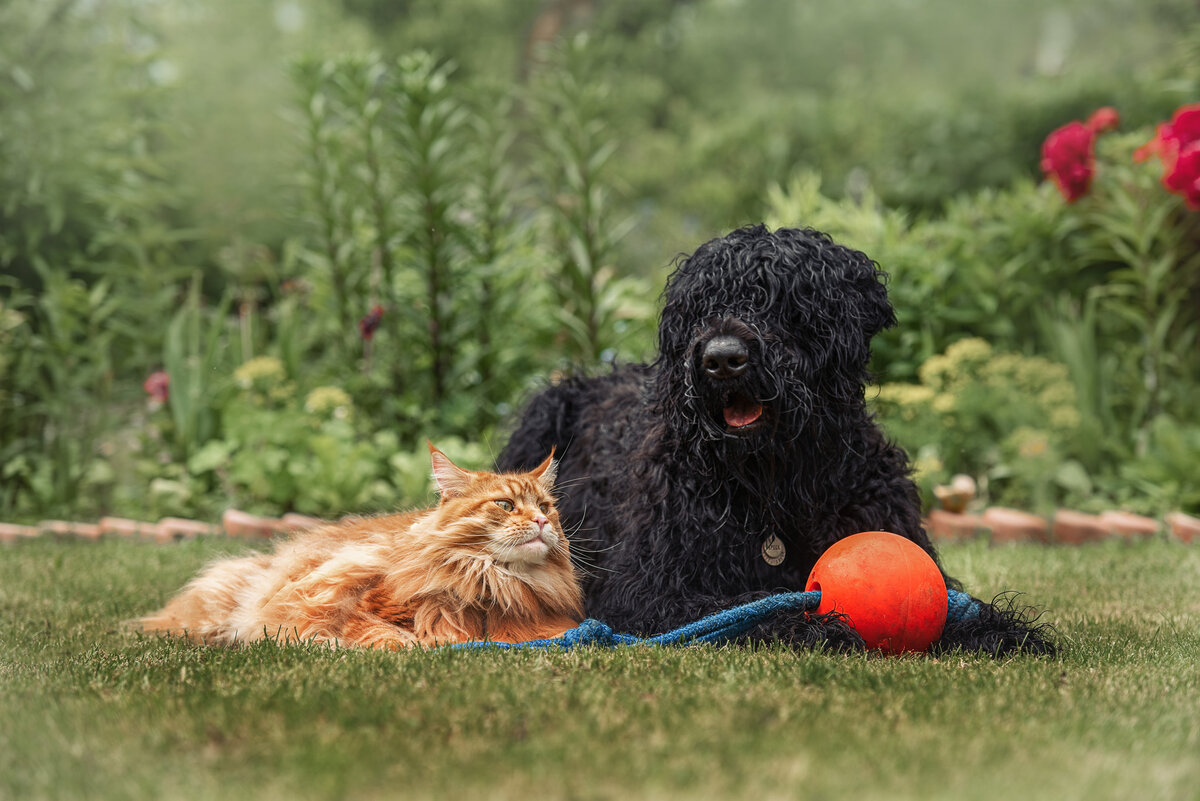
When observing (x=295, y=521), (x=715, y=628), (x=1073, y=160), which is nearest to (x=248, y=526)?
(x=295, y=521)

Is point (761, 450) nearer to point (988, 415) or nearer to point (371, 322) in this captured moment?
point (371, 322)

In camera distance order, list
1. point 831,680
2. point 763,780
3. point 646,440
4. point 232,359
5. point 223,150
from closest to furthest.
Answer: point 763,780 → point 831,680 → point 646,440 → point 232,359 → point 223,150

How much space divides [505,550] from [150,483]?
4.31 metres

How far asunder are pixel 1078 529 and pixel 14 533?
6.36 metres

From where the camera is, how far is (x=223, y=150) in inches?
463

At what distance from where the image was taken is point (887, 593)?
9.06 ft

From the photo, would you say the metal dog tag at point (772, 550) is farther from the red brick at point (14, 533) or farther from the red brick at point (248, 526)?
the red brick at point (14, 533)

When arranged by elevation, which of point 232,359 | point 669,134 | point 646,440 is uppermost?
point 669,134

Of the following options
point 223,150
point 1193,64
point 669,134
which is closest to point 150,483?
point 223,150

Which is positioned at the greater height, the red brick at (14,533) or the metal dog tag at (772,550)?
the metal dog tag at (772,550)

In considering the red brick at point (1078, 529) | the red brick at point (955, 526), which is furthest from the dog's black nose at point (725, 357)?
the red brick at point (1078, 529)

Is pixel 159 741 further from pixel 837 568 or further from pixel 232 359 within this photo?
pixel 232 359

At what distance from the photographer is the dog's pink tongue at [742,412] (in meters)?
2.86

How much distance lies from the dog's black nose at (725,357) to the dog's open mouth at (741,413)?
0.11 meters
